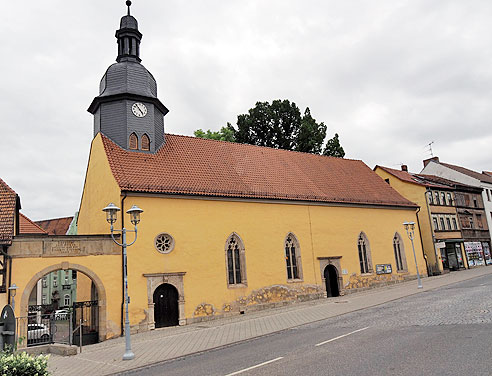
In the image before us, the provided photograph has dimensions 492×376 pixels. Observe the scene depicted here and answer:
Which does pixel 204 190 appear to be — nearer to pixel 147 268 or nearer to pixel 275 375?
pixel 147 268

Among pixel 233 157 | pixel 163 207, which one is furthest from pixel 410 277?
pixel 163 207

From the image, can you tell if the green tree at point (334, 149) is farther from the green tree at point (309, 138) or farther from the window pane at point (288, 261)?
the window pane at point (288, 261)

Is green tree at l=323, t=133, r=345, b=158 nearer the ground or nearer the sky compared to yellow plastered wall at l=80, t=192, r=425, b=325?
nearer the sky

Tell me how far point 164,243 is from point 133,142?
570 cm

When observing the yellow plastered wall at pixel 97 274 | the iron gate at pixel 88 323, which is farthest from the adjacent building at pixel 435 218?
the iron gate at pixel 88 323

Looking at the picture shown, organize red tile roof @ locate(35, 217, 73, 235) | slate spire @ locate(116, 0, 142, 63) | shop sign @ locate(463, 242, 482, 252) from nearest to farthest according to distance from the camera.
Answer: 1. slate spire @ locate(116, 0, 142, 63)
2. shop sign @ locate(463, 242, 482, 252)
3. red tile roof @ locate(35, 217, 73, 235)

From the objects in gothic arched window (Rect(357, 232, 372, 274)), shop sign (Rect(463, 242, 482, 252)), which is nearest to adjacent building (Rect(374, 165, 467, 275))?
shop sign (Rect(463, 242, 482, 252))

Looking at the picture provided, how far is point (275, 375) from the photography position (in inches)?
301

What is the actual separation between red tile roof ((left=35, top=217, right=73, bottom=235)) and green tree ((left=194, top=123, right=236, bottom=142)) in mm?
26811

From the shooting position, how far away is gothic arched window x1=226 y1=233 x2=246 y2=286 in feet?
66.2

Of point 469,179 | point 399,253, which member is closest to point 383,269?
point 399,253

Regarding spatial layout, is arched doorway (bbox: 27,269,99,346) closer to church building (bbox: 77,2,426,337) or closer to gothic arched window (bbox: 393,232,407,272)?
church building (bbox: 77,2,426,337)

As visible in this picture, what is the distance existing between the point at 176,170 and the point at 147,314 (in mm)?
7236

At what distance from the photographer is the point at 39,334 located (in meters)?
15.4
